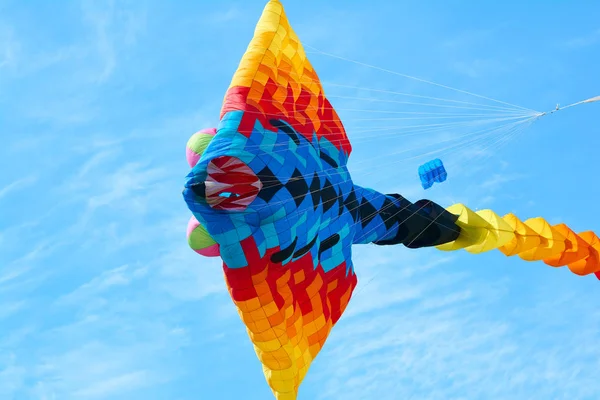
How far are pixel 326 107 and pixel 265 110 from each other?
225cm

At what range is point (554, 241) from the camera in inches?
741

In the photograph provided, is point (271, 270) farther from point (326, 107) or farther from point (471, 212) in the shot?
point (471, 212)

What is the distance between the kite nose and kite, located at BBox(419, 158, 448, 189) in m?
4.29

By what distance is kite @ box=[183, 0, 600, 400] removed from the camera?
13448 mm

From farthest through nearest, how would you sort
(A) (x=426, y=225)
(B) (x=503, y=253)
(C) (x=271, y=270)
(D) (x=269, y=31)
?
(B) (x=503, y=253) < (A) (x=426, y=225) < (D) (x=269, y=31) < (C) (x=271, y=270)

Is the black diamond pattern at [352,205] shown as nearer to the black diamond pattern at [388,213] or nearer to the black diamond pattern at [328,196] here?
the black diamond pattern at [328,196]

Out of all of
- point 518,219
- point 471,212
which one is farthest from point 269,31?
point 518,219

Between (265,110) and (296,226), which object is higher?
(265,110)

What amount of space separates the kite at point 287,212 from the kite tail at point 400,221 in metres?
0.02

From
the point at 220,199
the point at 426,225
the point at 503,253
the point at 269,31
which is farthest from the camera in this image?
the point at 503,253

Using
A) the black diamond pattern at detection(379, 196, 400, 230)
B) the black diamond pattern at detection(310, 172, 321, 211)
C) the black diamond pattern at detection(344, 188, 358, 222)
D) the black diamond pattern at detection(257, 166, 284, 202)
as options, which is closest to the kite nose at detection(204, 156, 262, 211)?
the black diamond pattern at detection(257, 166, 284, 202)

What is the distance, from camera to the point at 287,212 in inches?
551

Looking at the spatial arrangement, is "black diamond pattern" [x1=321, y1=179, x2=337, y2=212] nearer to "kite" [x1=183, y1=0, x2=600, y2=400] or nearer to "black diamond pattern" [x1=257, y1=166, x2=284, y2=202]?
"kite" [x1=183, y1=0, x2=600, y2=400]

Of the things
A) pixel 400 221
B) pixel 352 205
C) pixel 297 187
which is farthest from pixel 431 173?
pixel 297 187
